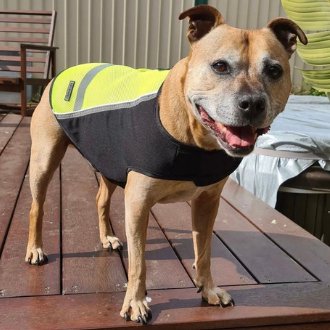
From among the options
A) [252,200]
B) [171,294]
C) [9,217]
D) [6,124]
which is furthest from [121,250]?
[6,124]

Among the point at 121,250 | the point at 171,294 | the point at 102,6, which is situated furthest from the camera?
the point at 102,6

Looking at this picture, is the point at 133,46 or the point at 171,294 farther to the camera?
the point at 133,46

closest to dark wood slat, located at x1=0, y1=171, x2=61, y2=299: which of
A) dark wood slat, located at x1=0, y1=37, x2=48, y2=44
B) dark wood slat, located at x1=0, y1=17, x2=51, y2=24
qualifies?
dark wood slat, located at x1=0, y1=17, x2=51, y2=24

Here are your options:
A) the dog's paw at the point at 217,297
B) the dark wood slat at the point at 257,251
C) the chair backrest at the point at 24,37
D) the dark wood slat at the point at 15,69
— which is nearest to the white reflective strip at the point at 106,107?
the dog's paw at the point at 217,297

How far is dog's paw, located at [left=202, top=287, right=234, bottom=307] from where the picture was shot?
2172 millimetres

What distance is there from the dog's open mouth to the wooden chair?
4068 mm

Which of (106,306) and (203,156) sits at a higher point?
(203,156)

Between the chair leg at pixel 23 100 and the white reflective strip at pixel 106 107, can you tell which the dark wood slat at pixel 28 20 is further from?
the white reflective strip at pixel 106 107

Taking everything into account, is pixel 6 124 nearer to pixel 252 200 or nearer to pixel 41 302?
pixel 252 200

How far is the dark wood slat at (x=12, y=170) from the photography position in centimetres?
299

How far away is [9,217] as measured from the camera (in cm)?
294

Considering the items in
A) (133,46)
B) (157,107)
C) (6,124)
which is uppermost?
(157,107)

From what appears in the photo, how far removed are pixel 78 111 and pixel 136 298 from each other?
2.85ft

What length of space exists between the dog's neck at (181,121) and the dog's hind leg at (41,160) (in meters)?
0.72
